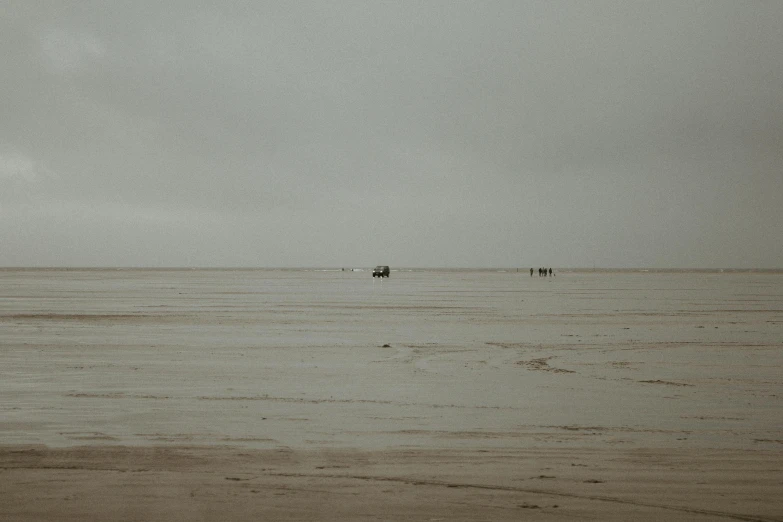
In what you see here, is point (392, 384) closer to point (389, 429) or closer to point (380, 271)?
point (389, 429)

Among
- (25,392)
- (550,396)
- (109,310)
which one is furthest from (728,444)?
(109,310)

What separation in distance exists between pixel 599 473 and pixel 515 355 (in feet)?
37.8

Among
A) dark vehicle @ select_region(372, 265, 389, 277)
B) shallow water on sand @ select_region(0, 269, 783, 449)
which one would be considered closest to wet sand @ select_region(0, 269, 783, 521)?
shallow water on sand @ select_region(0, 269, 783, 449)

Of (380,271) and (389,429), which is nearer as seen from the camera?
(389,429)

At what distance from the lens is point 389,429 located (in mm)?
10328

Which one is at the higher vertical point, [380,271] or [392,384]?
[380,271]

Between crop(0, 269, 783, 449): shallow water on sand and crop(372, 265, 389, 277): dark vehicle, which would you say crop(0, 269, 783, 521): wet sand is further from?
crop(372, 265, 389, 277): dark vehicle

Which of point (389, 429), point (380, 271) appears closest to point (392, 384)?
point (389, 429)

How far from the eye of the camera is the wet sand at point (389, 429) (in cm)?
701

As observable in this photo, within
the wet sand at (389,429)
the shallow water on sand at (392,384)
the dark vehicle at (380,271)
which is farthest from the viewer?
the dark vehicle at (380,271)

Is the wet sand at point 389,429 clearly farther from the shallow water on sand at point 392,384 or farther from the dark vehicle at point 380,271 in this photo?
the dark vehicle at point 380,271

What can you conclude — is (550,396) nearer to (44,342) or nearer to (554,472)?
(554,472)

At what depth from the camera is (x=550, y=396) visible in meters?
13.2

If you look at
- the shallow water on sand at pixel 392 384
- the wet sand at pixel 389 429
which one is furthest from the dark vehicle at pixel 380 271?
the wet sand at pixel 389 429
